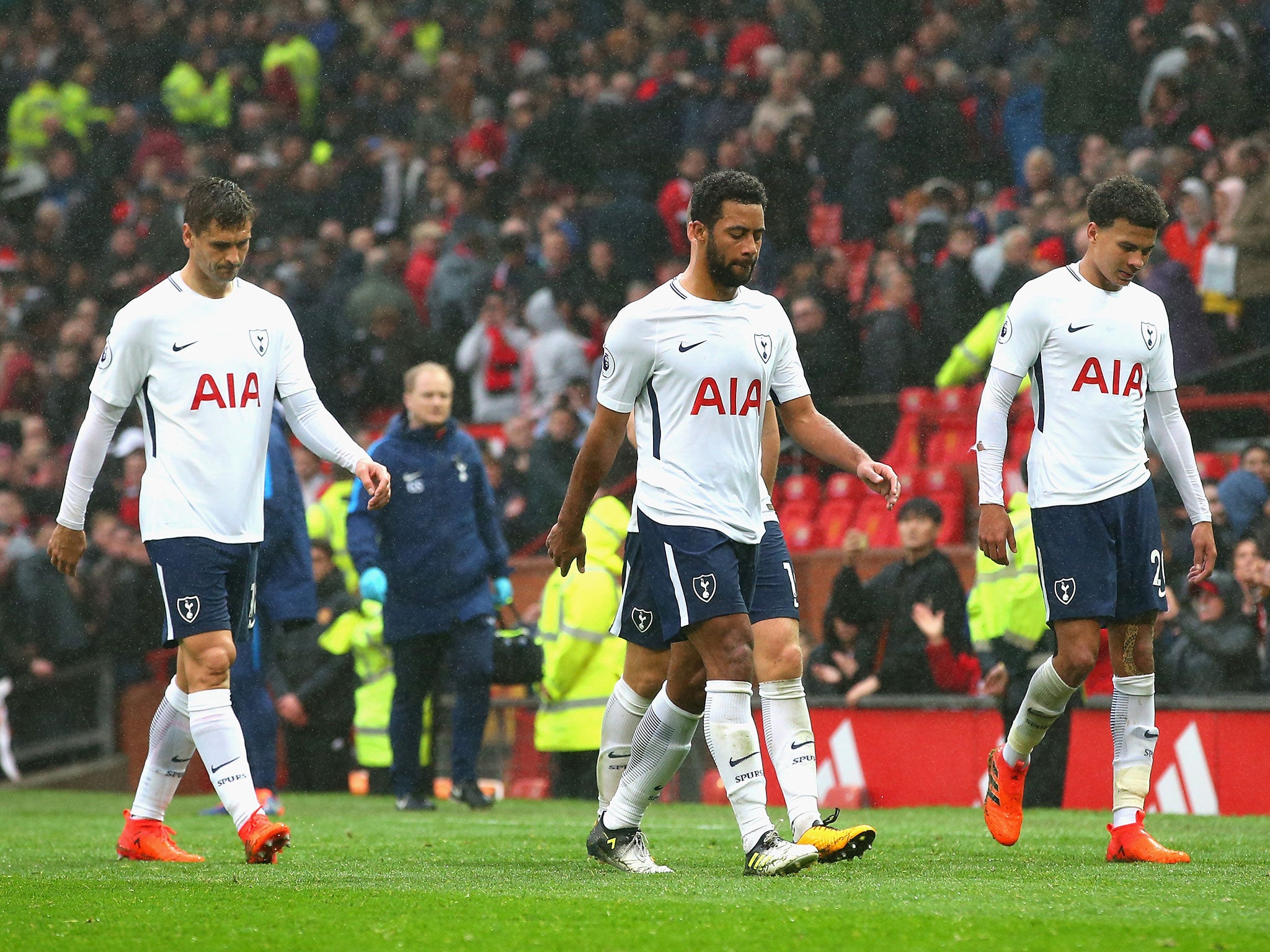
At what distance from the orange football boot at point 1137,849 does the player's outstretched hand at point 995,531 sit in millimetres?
1054

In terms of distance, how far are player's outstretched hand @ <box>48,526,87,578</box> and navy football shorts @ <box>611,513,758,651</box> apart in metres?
2.13

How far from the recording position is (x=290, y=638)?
1302 cm

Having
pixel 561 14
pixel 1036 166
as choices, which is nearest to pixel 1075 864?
pixel 1036 166

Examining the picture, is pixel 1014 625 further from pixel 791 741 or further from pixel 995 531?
pixel 791 741

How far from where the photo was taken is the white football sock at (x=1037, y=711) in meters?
6.78

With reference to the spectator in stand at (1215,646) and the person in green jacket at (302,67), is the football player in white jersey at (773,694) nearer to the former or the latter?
the spectator in stand at (1215,646)

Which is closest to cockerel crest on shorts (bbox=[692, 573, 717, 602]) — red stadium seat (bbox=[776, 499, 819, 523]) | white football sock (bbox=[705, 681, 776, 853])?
white football sock (bbox=[705, 681, 776, 853])

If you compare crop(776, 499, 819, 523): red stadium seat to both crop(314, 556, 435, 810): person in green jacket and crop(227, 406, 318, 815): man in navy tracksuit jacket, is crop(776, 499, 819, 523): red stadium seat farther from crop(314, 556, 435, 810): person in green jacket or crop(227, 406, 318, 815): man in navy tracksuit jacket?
crop(227, 406, 318, 815): man in navy tracksuit jacket

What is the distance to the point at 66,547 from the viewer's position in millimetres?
6699

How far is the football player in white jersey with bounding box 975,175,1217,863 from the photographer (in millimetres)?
6672

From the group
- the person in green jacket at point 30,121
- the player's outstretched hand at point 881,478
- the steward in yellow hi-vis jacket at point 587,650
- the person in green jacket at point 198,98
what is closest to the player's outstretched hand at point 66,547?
the player's outstretched hand at point 881,478

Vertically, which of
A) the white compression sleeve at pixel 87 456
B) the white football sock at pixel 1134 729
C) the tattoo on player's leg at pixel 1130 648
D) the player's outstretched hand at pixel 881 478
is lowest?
the white football sock at pixel 1134 729

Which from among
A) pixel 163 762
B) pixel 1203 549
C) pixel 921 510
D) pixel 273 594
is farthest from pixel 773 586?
pixel 921 510

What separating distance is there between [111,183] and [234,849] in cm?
1741
